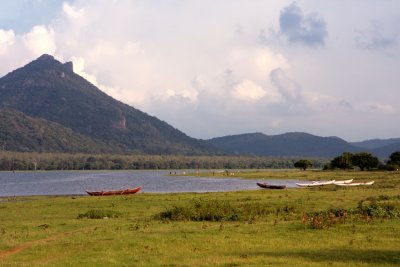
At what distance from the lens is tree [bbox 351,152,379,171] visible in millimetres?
143500

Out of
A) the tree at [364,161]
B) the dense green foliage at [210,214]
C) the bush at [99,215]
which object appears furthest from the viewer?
the tree at [364,161]

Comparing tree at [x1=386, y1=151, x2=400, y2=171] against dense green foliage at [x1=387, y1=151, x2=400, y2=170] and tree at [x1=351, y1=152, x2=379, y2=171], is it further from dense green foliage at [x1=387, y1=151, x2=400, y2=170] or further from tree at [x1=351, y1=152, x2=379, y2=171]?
tree at [x1=351, y1=152, x2=379, y2=171]

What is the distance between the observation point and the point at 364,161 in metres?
143

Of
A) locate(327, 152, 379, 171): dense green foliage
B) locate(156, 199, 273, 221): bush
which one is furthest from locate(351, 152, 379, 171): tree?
locate(156, 199, 273, 221): bush

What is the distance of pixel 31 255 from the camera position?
78.5 ft

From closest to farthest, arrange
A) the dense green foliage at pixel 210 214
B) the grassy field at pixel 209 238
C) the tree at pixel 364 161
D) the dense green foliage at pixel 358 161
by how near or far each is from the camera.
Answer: the grassy field at pixel 209 238 < the dense green foliage at pixel 210 214 < the tree at pixel 364 161 < the dense green foliage at pixel 358 161

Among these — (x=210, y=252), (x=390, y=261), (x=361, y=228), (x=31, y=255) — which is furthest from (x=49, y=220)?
(x=390, y=261)

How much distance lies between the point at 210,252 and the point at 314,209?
19151 millimetres

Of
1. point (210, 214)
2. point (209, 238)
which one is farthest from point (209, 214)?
point (209, 238)

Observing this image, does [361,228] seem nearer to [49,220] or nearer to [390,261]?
[390,261]

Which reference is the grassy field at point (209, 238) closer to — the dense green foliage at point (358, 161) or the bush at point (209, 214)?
the bush at point (209, 214)

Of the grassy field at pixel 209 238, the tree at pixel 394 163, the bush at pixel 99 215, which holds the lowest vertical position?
the grassy field at pixel 209 238

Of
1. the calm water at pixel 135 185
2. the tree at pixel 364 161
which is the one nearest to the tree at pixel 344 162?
the tree at pixel 364 161

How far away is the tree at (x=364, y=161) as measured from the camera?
14350cm
